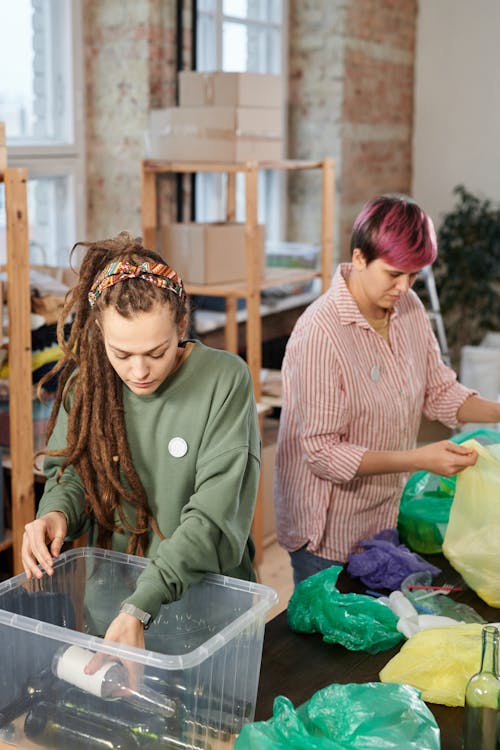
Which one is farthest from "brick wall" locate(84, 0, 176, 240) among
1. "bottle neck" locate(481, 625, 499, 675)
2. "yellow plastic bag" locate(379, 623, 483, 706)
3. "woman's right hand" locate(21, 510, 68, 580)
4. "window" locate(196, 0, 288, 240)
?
"bottle neck" locate(481, 625, 499, 675)

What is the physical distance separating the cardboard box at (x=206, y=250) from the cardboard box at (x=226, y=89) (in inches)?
17.9

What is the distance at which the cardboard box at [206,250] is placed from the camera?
140 inches

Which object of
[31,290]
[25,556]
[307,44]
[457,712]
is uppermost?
[307,44]

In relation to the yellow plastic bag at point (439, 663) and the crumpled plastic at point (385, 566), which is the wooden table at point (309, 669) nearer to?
the yellow plastic bag at point (439, 663)

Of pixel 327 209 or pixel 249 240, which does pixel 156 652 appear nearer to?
pixel 249 240

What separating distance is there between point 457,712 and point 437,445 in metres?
0.58

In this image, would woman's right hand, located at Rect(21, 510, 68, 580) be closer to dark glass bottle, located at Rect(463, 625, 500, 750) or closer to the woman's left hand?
the woman's left hand

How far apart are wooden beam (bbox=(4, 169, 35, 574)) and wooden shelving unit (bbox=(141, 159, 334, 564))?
0.91 m

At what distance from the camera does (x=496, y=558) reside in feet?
5.78

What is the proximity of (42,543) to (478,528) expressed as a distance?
2.70 ft

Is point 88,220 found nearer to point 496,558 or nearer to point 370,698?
point 496,558

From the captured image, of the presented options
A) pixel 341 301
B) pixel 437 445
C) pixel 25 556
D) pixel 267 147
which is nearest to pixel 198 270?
pixel 267 147

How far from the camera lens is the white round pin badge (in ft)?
4.98

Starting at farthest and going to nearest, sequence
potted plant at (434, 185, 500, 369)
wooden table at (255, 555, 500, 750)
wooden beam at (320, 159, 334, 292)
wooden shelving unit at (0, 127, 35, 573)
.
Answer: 1. potted plant at (434, 185, 500, 369)
2. wooden beam at (320, 159, 334, 292)
3. wooden shelving unit at (0, 127, 35, 573)
4. wooden table at (255, 555, 500, 750)
